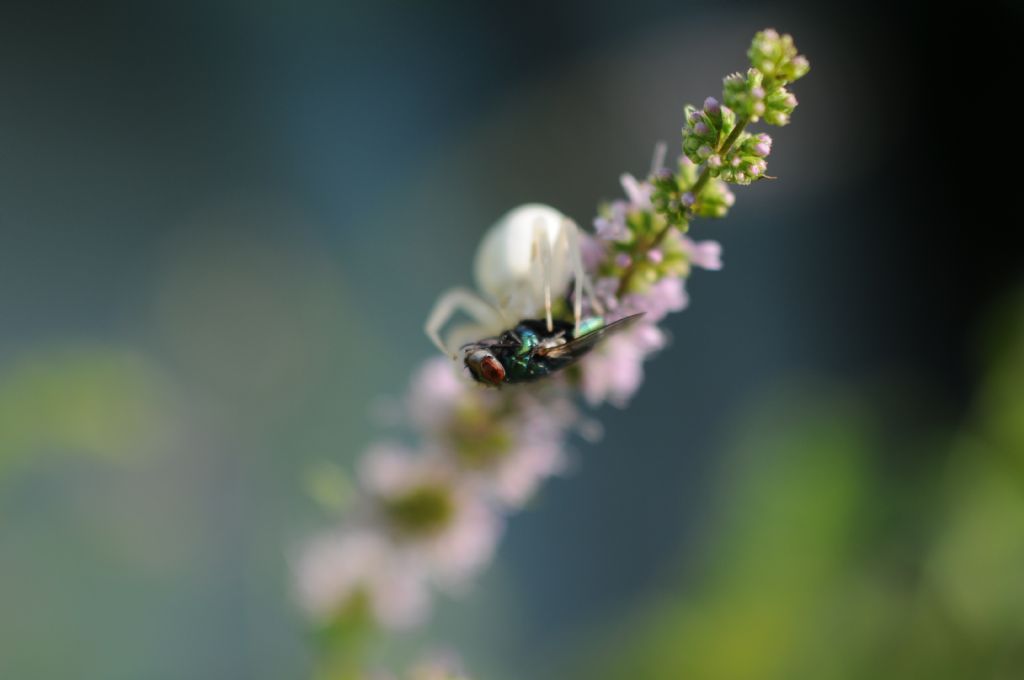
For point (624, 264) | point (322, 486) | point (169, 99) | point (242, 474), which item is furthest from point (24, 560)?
point (169, 99)

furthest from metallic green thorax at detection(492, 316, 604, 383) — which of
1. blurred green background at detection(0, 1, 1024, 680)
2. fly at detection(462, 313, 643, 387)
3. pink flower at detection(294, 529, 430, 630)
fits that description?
pink flower at detection(294, 529, 430, 630)

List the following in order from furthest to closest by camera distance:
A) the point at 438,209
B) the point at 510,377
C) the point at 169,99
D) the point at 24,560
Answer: the point at 438,209 → the point at 169,99 → the point at 24,560 → the point at 510,377

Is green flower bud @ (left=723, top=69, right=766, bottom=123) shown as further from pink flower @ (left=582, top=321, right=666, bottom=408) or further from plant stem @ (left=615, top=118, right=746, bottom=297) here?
pink flower @ (left=582, top=321, right=666, bottom=408)

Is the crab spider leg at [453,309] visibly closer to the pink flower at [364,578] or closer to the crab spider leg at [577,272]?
the crab spider leg at [577,272]

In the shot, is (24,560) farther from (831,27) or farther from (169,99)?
(831,27)

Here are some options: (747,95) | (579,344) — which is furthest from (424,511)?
(747,95)

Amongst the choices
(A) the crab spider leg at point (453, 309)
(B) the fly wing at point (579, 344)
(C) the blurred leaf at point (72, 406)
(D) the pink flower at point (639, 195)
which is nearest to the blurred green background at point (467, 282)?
(C) the blurred leaf at point (72, 406)

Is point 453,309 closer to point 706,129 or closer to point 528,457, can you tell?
point 528,457
